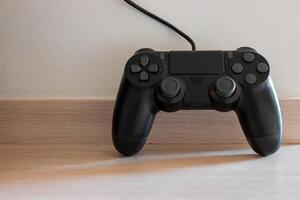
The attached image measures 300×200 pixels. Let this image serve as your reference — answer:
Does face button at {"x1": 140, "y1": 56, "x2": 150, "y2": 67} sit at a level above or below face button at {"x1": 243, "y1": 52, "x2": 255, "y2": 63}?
below

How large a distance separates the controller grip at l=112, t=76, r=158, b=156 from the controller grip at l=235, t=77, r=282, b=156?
5.2 inches

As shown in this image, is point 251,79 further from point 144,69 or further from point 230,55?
point 144,69

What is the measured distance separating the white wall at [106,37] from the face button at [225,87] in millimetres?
143

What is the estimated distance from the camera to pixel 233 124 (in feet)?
2.49

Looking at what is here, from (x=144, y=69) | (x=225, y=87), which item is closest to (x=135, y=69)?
(x=144, y=69)

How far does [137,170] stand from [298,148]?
280 millimetres

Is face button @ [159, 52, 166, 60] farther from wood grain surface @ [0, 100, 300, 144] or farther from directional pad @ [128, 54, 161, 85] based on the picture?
wood grain surface @ [0, 100, 300, 144]

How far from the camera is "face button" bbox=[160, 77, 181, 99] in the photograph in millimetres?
637

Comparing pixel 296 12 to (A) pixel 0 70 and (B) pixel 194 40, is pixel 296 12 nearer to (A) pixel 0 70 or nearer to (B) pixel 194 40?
(B) pixel 194 40

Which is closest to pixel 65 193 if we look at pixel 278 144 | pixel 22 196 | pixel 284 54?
pixel 22 196

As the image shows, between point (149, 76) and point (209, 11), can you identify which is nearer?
point (149, 76)

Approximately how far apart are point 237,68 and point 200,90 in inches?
2.5

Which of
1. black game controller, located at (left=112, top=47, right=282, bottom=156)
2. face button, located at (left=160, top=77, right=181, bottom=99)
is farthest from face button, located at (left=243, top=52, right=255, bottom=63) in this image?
face button, located at (left=160, top=77, right=181, bottom=99)

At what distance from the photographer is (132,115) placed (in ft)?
2.18
